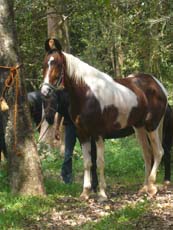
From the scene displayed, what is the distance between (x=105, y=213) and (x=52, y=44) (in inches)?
103

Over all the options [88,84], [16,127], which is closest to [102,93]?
[88,84]

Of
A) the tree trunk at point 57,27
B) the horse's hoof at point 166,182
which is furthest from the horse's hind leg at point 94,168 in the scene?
the tree trunk at point 57,27

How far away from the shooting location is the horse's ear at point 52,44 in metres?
7.19

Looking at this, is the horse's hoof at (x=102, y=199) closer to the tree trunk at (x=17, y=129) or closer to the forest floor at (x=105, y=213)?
the forest floor at (x=105, y=213)

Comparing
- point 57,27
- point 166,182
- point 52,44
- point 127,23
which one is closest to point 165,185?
point 166,182

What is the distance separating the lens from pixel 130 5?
12.2 metres

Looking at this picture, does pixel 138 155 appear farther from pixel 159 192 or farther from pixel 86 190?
pixel 86 190

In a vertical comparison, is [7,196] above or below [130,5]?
below

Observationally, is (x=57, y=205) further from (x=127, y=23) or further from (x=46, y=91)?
(x=127, y=23)

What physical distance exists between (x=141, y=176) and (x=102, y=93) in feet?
12.8

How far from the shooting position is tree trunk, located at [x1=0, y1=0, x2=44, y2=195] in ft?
23.2

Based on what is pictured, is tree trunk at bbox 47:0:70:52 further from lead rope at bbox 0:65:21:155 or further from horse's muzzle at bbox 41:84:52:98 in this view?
horse's muzzle at bbox 41:84:52:98

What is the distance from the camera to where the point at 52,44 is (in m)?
7.26

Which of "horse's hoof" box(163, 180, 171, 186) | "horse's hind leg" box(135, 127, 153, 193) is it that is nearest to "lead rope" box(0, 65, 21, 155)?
"horse's hind leg" box(135, 127, 153, 193)
